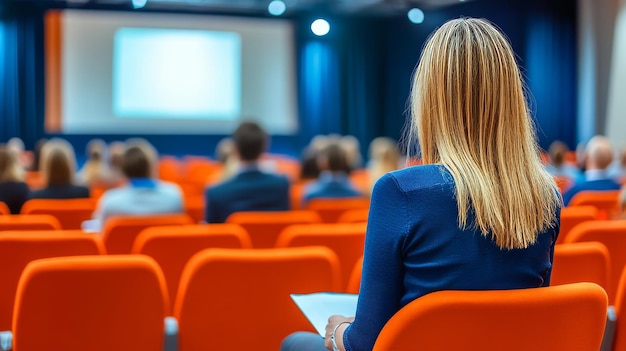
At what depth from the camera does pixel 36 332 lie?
6.32 ft

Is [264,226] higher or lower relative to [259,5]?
lower

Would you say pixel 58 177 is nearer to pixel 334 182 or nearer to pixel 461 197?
pixel 334 182

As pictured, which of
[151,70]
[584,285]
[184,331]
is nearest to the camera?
[584,285]

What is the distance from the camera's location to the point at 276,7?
14688 millimetres

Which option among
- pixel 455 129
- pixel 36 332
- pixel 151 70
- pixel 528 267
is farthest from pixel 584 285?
pixel 151 70

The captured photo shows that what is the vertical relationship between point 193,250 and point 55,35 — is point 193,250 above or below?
below

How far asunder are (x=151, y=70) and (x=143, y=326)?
40.1 feet

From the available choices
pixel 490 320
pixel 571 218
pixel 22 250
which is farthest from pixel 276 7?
pixel 490 320

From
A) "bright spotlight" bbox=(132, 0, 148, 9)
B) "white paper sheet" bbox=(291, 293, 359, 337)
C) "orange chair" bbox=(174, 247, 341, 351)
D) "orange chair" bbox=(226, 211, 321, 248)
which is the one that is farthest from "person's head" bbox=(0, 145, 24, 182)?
"bright spotlight" bbox=(132, 0, 148, 9)

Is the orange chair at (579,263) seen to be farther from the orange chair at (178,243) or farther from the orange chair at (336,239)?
the orange chair at (178,243)

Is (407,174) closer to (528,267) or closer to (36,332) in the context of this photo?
(528,267)

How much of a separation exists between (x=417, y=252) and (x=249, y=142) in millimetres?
3333

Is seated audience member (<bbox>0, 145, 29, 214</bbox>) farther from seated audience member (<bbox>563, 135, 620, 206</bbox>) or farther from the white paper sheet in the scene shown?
seated audience member (<bbox>563, 135, 620, 206</bbox>)

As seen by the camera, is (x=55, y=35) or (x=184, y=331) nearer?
(x=184, y=331)
